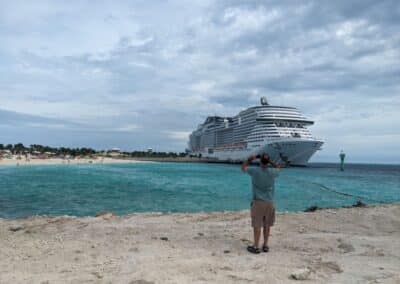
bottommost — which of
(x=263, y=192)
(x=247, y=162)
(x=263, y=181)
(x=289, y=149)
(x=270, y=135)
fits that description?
(x=263, y=192)

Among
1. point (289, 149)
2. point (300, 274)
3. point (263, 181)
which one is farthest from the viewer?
point (289, 149)

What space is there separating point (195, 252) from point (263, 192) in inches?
54.3

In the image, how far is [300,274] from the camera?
4.94 m

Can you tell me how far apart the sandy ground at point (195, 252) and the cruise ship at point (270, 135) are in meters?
52.3

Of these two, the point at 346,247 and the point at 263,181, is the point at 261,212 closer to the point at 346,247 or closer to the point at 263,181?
the point at 263,181

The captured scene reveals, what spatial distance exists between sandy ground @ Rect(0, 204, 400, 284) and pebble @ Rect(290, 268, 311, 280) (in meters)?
0.02

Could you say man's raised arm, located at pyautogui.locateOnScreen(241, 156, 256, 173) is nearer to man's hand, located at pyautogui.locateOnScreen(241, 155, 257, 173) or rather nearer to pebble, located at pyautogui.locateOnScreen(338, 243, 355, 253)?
man's hand, located at pyautogui.locateOnScreen(241, 155, 257, 173)

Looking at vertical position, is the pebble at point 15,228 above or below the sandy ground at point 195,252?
below

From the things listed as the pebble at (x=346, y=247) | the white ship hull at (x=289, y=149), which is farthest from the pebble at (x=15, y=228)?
the white ship hull at (x=289, y=149)

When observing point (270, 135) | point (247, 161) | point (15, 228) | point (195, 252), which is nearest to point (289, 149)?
point (270, 135)

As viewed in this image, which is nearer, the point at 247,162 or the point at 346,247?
the point at 247,162

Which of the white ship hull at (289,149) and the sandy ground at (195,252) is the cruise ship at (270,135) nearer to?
the white ship hull at (289,149)

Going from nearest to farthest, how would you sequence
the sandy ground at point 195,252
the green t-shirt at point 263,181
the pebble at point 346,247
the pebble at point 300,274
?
the pebble at point 300,274 → the sandy ground at point 195,252 → the green t-shirt at point 263,181 → the pebble at point 346,247

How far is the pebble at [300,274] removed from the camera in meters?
4.90
